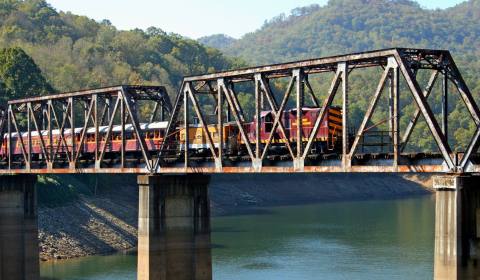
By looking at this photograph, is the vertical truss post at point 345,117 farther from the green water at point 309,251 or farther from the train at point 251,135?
the green water at point 309,251

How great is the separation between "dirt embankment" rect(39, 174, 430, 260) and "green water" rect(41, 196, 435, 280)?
20.3 ft

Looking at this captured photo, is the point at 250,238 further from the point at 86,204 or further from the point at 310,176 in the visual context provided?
the point at 310,176

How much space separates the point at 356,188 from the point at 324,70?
149m

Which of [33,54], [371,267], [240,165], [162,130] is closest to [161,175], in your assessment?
[240,165]

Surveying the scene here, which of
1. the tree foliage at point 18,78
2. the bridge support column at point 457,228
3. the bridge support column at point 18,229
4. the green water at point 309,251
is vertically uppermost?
the tree foliage at point 18,78

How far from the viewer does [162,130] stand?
61.6m

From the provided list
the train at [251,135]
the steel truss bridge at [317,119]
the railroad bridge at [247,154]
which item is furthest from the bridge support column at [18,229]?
the steel truss bridge at [317,119]

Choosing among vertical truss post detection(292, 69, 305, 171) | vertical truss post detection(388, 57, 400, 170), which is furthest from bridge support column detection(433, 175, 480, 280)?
vertical truss post detection(292, 69, 305, 171)

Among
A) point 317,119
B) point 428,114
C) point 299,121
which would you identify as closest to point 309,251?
point 299,121

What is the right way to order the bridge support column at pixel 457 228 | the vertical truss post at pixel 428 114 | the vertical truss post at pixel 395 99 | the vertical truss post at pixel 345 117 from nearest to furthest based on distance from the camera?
the bridge support column at pixel 457 228
the vertical truss post at pixel 428 114
the vertical truss post at pixel 395 99
the vertical truss post at pixel 345 117

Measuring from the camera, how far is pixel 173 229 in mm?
49125

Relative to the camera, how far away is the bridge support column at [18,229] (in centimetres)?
6812

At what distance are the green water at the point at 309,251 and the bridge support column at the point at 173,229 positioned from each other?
25307mm

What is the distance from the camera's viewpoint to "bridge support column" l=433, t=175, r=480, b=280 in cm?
3341
